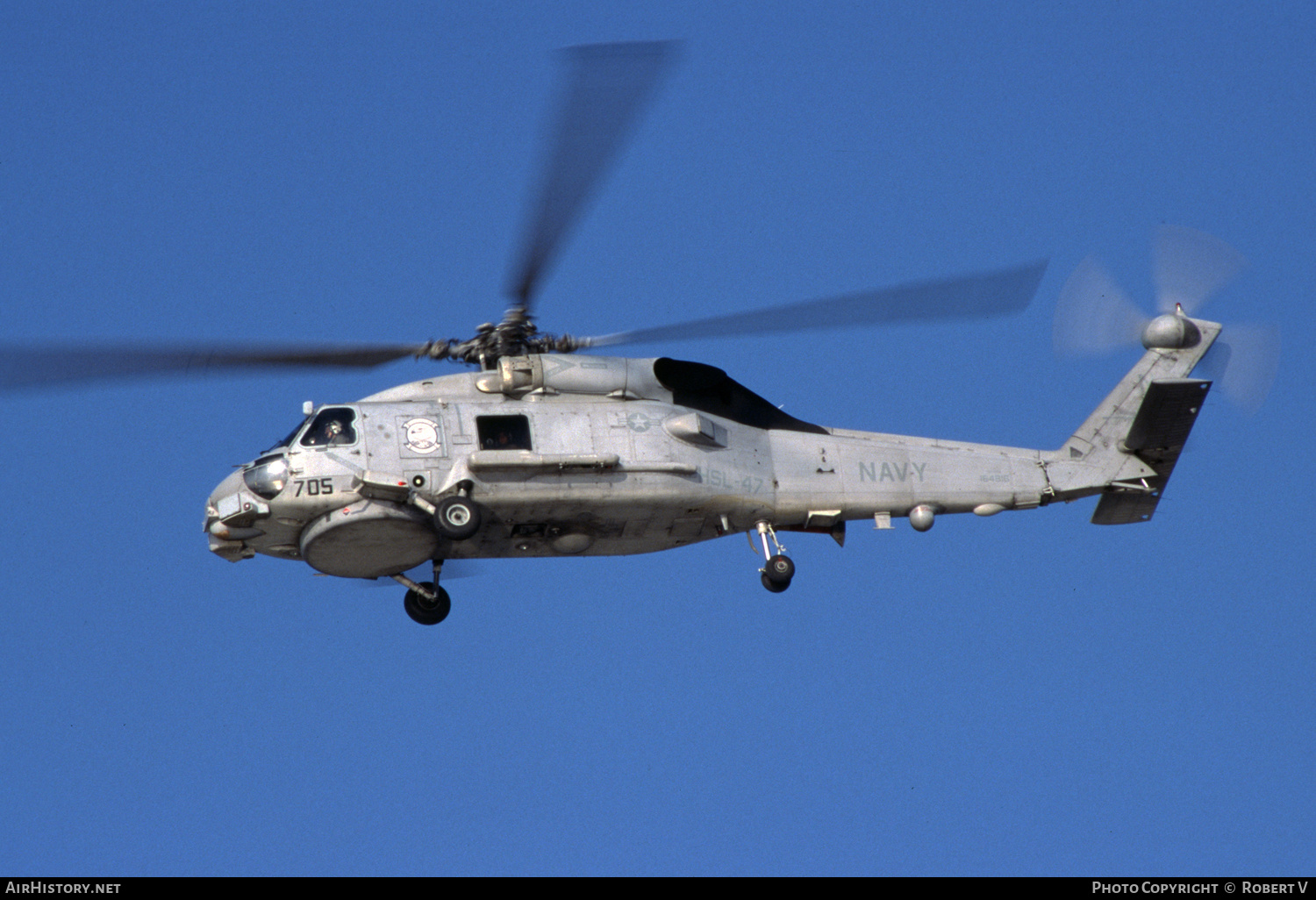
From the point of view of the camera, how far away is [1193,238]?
23375 mm

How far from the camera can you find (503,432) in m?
20.4

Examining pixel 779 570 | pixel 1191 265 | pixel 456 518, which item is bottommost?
pixel 779 570

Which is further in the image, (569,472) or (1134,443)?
(1134,443)

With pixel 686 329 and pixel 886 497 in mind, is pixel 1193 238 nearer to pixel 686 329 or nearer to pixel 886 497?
pixel 886 497

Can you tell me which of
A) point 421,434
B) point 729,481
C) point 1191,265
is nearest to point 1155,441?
point 1191,265

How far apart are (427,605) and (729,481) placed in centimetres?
379

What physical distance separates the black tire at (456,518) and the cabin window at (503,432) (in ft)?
2.34

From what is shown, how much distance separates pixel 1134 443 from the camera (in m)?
23.1

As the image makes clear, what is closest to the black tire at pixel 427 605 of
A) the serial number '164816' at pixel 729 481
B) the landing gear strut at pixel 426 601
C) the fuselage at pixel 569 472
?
the landing gear strut at pixel 426 601

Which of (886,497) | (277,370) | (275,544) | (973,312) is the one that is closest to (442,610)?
(275,544)

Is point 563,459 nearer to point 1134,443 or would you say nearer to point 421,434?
point 421,434

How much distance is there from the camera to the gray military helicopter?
64.7 feet

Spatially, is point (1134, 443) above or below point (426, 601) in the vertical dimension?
above
